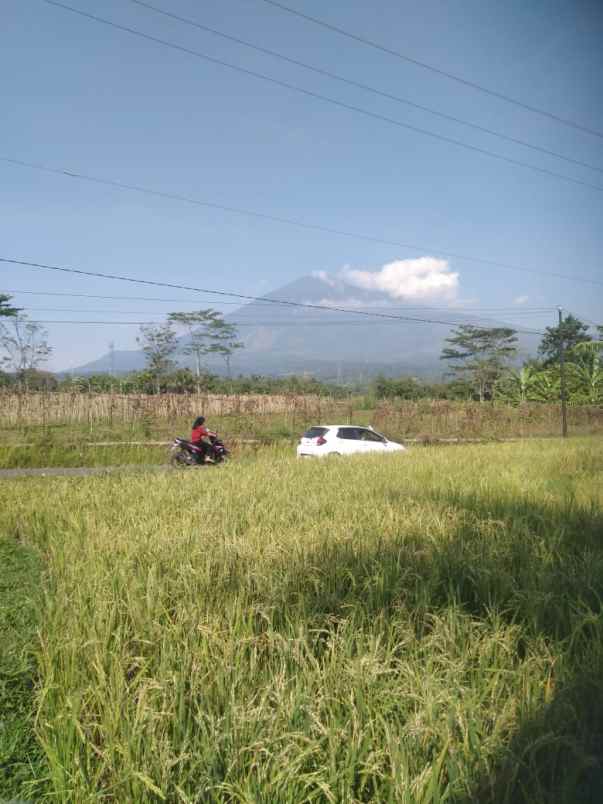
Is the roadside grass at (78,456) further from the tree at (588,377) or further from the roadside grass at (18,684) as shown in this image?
the tree at (588,377)

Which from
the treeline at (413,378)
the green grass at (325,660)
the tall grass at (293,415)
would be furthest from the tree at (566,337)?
the green grass at (325,660)

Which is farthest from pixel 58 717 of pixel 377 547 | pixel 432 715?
pixel 377 547

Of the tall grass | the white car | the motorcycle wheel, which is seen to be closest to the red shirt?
the motorcycle wheel

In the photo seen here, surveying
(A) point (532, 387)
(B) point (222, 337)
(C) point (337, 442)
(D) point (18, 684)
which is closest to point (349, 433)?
(C) point (337, 442)

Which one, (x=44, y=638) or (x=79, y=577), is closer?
(x=44, y=638)

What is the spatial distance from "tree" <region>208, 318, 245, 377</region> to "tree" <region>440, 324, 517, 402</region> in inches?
1078

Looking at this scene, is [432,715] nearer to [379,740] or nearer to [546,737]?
[379,740]

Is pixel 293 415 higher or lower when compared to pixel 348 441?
higher

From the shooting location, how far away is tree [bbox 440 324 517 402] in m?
64.6

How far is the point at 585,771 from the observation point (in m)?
2.06

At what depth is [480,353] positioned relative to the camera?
7381 cm

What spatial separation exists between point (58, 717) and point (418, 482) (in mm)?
6708

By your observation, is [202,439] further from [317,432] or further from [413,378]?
[413,378]

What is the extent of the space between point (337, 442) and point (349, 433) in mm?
716
